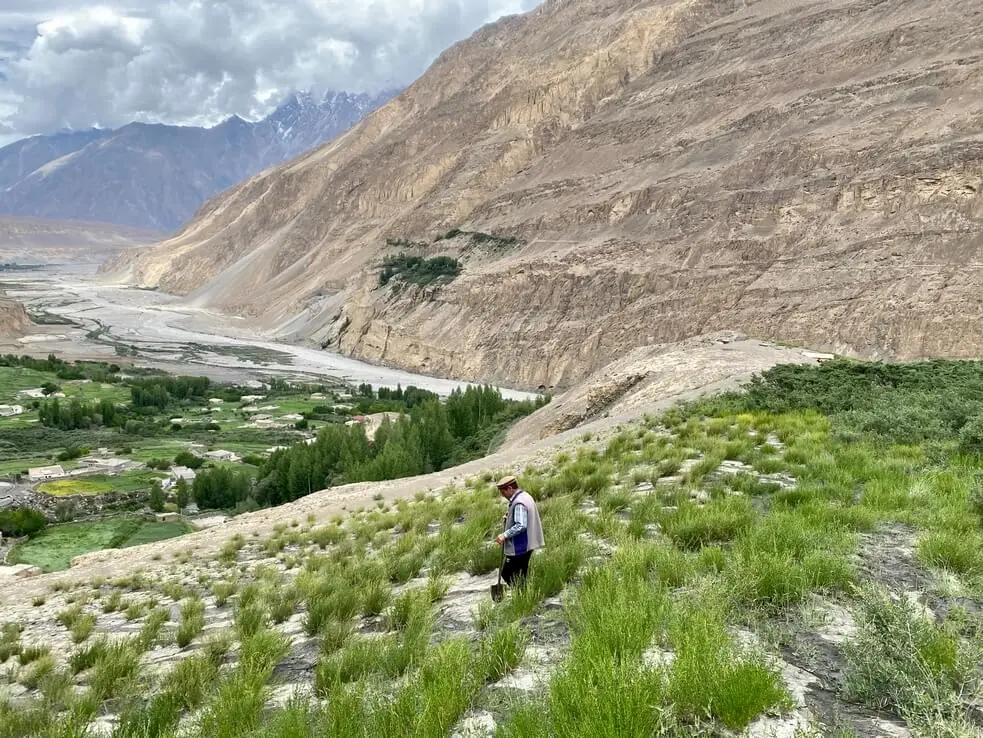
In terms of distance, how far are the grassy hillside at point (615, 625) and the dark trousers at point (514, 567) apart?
0.28 metres

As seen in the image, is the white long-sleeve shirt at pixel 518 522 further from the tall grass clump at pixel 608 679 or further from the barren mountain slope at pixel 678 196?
the barren mountain slope at pixel 678 196

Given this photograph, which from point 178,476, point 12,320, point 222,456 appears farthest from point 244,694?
point 12,320

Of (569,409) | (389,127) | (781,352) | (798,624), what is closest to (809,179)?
(781,352)

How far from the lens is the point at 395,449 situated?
32594mm

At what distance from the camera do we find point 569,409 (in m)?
27.6

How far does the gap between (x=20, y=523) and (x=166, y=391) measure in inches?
1845

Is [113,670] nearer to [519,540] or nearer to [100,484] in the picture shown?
[519,540]

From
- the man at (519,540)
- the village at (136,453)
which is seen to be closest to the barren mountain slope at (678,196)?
the village at (136,453)

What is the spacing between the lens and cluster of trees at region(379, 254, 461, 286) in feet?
293

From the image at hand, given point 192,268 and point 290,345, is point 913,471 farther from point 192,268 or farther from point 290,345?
point 192,268

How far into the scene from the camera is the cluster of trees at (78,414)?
63906 mm

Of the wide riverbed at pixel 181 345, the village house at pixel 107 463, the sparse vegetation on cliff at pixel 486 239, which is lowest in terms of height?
the village house at pixel 107 463

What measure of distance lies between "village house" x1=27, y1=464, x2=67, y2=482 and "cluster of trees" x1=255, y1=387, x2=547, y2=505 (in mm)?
17400

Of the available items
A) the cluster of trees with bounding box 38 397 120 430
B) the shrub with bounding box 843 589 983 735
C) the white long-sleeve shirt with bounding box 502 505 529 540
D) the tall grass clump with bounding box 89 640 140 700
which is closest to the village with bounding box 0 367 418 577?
the cluster of trees with bounding box 38 397 120 430
